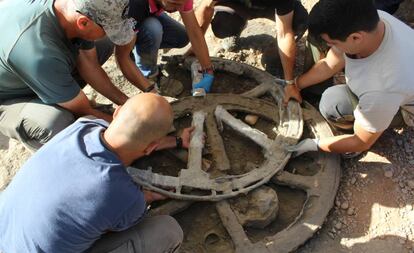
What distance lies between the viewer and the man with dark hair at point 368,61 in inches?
101

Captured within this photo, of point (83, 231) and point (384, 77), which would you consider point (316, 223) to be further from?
point (83, 231)

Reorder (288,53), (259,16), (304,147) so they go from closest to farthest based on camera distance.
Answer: (304,147) < (288,53) < (259,16)

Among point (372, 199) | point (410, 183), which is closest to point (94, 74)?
point (372, 199)

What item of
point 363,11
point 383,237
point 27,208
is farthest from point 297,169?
point 27,208

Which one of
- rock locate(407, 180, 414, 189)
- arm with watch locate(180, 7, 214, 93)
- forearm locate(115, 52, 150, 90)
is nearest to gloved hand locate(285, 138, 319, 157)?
rock locate(407, 180, 414, 189)

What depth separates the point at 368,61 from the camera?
9.35 ft

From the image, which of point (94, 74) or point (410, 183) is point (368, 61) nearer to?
point (410, 183)

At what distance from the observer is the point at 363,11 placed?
257 cm

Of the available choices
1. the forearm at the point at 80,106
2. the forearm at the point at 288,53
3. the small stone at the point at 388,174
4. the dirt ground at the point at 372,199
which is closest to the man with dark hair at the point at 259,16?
the forearm at the point at 288,53

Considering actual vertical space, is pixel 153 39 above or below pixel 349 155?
above

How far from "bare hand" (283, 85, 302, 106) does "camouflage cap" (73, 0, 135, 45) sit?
145cm

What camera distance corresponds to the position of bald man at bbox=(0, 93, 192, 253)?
232 centimetres

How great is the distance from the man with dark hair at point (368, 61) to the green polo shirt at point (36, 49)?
1.70 metres

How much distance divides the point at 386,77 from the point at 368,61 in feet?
0.54
